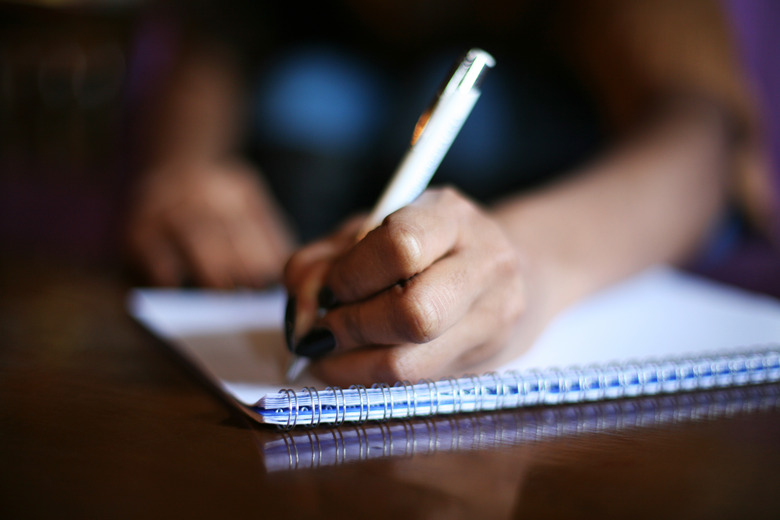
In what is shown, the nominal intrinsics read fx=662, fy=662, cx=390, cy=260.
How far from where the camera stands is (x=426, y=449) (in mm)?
220

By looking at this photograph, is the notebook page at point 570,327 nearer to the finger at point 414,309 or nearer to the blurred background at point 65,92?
the finger at point 414,309

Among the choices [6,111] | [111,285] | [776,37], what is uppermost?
[776,37]

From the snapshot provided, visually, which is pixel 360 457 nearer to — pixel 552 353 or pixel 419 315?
pixel 419 315

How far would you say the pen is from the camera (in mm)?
285

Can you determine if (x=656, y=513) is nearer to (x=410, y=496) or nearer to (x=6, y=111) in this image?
(x=410, y=496)

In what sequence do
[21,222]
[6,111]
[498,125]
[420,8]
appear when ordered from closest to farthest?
[21,222] → [498,125] → [420,8] → [6,111]

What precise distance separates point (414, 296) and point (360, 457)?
6 centimetres

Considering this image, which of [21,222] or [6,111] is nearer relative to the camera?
[21,222]

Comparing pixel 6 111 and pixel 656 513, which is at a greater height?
pixel 656 513

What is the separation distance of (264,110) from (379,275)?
88cm

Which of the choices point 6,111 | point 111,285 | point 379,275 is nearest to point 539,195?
point 379,275

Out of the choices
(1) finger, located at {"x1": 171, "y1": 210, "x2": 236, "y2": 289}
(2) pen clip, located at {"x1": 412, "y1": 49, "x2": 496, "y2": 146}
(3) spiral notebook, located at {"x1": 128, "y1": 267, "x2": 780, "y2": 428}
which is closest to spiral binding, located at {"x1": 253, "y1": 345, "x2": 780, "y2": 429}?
(3) spiral notebook, located at {"x1": 128, "y1": 267, "x2": 780, "y2": 428}

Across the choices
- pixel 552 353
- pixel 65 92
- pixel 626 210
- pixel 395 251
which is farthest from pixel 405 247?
pixel 65 92

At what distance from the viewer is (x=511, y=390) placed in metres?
0.25
